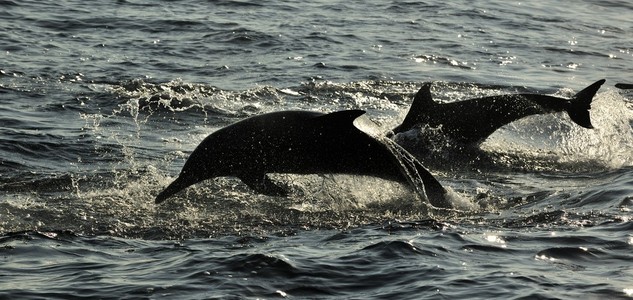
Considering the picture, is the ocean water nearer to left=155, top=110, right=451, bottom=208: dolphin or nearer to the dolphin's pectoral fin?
the dolphin's pectoral fin

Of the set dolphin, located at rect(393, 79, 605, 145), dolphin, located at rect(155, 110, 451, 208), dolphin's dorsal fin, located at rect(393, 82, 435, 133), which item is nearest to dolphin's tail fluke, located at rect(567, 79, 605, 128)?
dolphin, located at rect(393, 79, 605, 145)

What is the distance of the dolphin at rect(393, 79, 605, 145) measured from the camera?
16.2 metres

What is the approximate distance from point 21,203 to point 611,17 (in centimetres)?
2569

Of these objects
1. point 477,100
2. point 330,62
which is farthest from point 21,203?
point 330,62

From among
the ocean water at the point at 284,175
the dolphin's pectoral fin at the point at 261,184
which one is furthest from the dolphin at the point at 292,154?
the ocean water at the point at 284,175

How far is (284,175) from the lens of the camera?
46.5 feet

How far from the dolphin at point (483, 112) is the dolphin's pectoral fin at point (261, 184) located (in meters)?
3.75

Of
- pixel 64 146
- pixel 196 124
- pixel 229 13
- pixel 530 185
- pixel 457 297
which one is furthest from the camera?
pixel 229 13

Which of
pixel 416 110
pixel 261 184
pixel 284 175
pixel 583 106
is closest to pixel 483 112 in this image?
pixel 416 110

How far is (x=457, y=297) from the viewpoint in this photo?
363 inches

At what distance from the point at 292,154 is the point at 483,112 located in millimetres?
4909

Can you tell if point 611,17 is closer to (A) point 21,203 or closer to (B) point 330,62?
(B) point 330,62

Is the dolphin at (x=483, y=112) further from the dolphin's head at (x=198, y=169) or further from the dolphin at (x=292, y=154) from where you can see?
the dolphin's head at (x=198, y=169)

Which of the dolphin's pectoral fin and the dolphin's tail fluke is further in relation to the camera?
the dolphin's tail fluke
